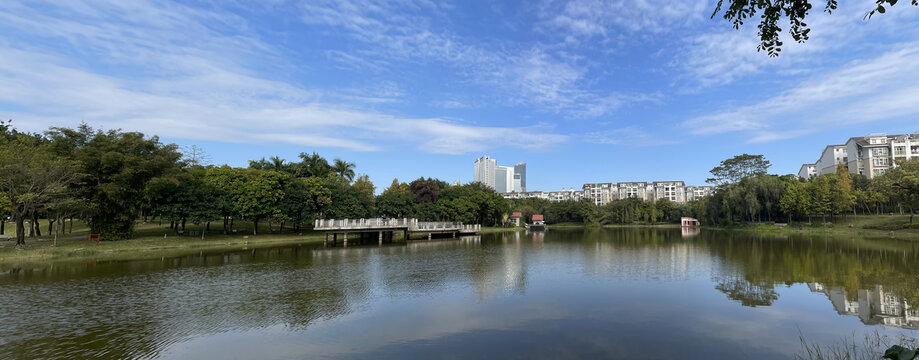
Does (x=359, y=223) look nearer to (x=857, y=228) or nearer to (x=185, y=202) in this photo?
(x=185, y=202)

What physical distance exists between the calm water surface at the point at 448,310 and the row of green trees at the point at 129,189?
414 inches

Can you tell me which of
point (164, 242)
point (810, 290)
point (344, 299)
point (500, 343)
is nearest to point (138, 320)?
point (344, 299)

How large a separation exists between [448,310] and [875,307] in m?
14.5

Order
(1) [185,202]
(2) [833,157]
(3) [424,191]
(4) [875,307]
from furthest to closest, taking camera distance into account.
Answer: (2) [833,157] → (3) [424,191] → (1) [185,202] → (4) [875,307]

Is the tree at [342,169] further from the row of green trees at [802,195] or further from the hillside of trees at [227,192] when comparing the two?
the row of green trees at [802,195]

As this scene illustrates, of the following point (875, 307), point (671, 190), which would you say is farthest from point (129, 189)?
point (671, 190)

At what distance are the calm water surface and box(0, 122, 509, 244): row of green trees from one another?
1052 centimetres

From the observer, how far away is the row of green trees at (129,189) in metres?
28.8

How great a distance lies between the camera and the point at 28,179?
1122 inches

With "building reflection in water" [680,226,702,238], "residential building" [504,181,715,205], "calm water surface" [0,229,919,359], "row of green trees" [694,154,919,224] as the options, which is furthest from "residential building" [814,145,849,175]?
"calm water surface" [0,229,919,359]

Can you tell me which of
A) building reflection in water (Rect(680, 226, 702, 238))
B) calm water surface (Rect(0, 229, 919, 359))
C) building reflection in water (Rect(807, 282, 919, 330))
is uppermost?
building reflection in water (Rect(807, 282, 919, 330))

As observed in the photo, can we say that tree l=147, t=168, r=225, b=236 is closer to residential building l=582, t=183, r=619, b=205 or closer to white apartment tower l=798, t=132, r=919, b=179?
→ white apartment tower l=798, t=132, r=919, b=179

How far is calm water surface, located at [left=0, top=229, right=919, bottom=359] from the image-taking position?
10.2 metres

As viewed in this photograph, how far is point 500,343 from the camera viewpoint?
34.4 ft
